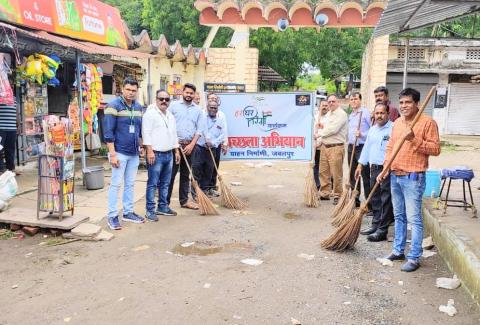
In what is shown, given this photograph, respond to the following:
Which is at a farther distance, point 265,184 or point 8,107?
point 265,184

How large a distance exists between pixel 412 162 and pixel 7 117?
6.51m

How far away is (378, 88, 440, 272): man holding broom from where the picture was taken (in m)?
4.37

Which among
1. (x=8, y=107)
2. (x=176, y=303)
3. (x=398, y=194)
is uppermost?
(x=8, y=107)

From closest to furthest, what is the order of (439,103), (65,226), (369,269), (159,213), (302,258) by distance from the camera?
(369,269)
(302,258)
(65,226)
(159,213)
(439,103)

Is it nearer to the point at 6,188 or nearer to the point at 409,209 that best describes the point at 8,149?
the point at 6,188

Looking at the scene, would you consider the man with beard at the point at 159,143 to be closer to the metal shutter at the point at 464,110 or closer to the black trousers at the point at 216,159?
the black trousers at the point at 216,159

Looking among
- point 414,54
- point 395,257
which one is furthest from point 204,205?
point 414,54

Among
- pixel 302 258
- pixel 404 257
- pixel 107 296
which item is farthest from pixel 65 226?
pixel 404 257

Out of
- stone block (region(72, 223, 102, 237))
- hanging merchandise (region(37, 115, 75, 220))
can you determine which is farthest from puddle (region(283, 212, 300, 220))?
hanging merchandise (region(37, 115, 75, 220))

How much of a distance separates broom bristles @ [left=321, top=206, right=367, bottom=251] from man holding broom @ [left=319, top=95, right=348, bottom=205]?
235cm

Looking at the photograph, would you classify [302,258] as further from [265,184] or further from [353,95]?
[265,184]

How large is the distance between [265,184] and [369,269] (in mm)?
4598

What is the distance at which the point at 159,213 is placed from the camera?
6.73 metres

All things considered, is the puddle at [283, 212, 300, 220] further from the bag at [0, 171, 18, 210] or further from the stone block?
the bag at [0, 171, 18, 210]
